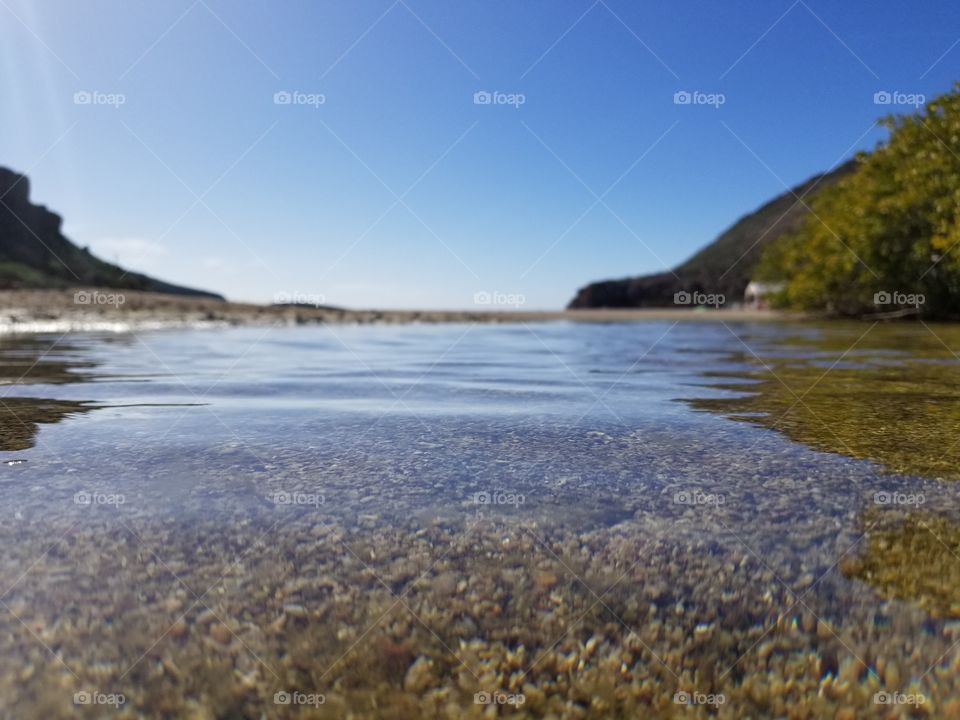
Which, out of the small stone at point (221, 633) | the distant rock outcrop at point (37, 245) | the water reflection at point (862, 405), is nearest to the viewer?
the small stone at point (221, 633)

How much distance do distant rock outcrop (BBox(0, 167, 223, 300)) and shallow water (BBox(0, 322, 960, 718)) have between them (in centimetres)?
9573

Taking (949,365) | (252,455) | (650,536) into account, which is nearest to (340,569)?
(650,536)

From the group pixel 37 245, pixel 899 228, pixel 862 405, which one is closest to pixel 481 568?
pixel 862 405

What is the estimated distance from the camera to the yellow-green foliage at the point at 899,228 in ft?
97.5

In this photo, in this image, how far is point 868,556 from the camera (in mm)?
3152

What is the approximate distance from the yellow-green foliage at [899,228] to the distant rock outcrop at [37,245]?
81.7 meters

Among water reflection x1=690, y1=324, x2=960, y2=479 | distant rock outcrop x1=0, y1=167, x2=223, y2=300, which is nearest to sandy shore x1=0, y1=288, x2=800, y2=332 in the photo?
water reflection x1=690, y1=324, x2=960, y2=479

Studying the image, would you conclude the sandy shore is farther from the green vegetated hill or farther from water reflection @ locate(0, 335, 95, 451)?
the green vegetated hill

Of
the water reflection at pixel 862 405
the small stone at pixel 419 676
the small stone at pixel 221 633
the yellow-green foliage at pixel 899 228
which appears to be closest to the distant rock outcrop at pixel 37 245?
the yellow-green foliage at pixel 899 228

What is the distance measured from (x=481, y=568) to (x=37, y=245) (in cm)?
14165

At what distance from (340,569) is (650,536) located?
5.52 ft

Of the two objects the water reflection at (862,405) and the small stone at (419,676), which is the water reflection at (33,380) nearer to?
the small stone at (419,676)

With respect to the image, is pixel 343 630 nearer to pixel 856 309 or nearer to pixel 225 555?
pixel 225 555

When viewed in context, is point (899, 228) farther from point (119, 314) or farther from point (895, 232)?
point (119, 314)
